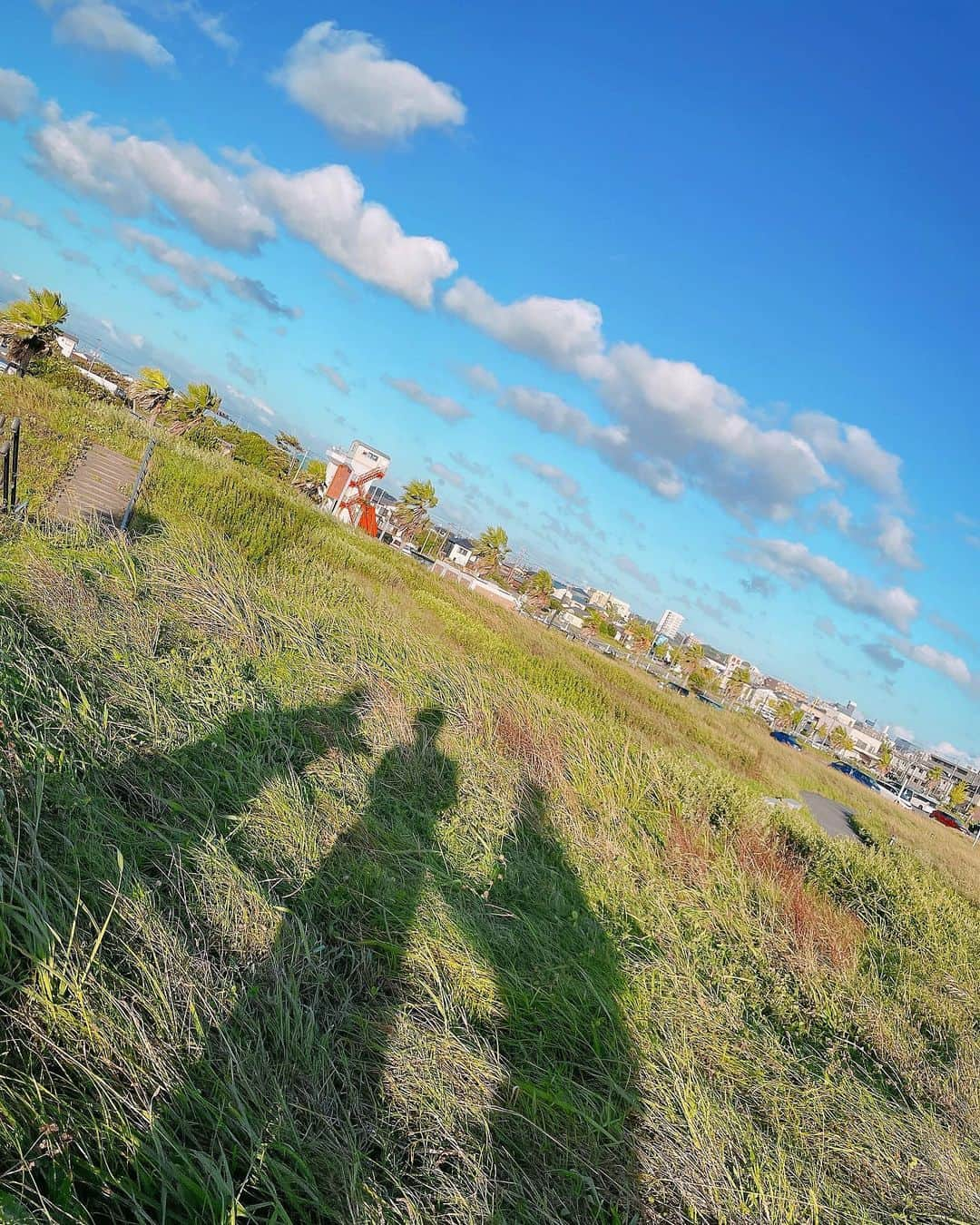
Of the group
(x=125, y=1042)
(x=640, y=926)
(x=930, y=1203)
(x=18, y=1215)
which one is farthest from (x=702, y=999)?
(x=18, y=1215)

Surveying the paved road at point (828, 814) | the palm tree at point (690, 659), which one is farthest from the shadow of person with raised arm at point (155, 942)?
the palm tree at point (690, 659)

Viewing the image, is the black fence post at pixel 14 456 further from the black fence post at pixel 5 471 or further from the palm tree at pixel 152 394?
the palm tree at pixel 152 394

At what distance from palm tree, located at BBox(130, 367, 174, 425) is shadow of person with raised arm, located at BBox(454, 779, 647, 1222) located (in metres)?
45.2

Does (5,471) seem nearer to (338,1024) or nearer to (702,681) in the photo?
(338,1024)

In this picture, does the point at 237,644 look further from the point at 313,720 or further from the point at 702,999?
the point at 702,999

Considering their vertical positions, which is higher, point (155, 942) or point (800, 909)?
point (800, 909)

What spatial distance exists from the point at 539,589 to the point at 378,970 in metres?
65.6

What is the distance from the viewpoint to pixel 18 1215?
1.56 metres

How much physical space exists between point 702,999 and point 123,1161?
3.01 m

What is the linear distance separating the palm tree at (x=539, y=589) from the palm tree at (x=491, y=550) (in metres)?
4.12

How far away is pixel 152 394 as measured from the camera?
140ft

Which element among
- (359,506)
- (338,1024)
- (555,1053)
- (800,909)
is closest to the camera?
(338,1024)

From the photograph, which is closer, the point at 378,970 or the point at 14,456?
the point at 378,970

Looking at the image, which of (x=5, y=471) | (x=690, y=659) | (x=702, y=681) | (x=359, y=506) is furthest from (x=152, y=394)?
(x=690, y=659)
